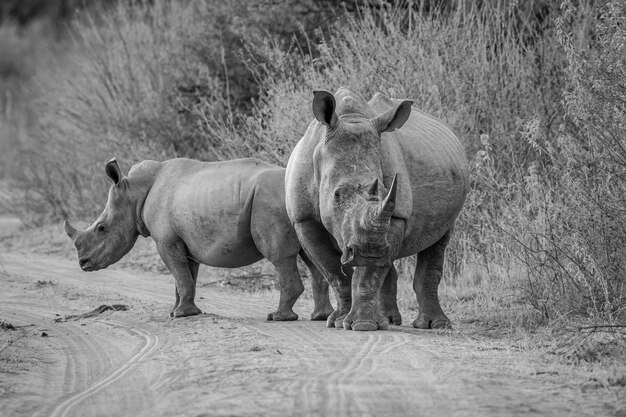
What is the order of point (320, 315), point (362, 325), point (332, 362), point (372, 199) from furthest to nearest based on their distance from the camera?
1. point (320, 315)
2. point (362, 325)
3. point (372, 199)
4. point (332, 362)

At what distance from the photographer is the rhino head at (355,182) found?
315 inches

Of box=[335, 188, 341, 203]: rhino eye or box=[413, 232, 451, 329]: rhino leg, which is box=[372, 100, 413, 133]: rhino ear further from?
box=[413, 232, 451, 329]: rhino leg

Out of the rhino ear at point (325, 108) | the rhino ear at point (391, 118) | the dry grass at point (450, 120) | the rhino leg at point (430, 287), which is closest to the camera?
the rhino ear at point (325, 108)

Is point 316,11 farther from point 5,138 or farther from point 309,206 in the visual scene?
point 5,138

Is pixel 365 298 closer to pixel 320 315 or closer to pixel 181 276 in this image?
pixel 320 315

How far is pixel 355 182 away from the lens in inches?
325

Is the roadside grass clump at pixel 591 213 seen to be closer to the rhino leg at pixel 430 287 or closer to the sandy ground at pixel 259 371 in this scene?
the rhino leg at pixel 430 287

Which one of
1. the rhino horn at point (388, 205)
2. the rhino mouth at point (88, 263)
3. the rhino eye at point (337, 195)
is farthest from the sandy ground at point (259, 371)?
the rhino eye at point (337, 195)

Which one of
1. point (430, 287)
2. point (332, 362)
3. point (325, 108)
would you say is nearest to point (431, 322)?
point (430, 287)

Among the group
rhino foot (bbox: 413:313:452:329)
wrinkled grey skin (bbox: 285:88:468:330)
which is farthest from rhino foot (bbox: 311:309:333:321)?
rhino foot (bbox: 413:313:452:329)

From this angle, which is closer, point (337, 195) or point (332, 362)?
point (332, 362)

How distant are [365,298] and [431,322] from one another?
1.00 m

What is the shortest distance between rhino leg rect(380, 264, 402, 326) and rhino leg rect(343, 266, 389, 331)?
86 cm

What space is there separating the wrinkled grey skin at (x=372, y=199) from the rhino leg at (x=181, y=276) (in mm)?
1461
